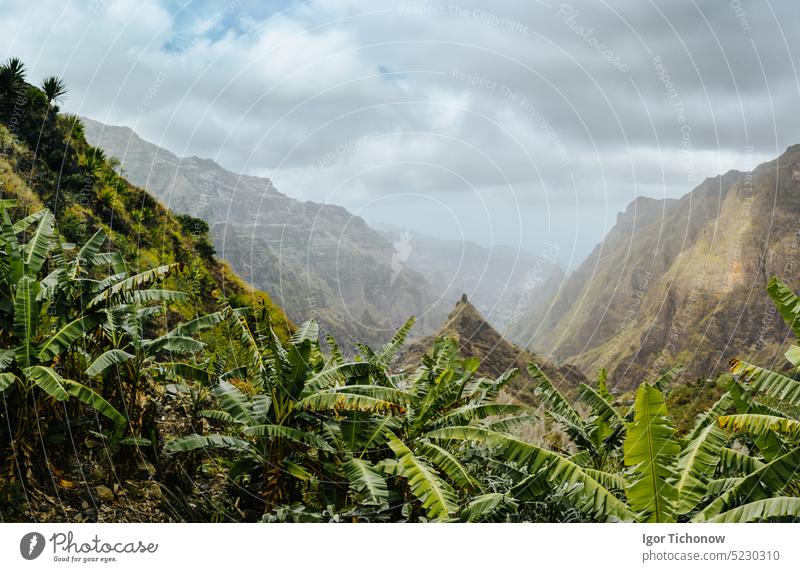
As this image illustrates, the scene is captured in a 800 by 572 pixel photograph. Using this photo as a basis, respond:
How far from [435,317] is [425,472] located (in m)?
11.0

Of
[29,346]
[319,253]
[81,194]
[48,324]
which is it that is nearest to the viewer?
[29,346]

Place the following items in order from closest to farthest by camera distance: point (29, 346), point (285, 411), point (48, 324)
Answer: point (29, 346), point (285, 411), point (48, 324)

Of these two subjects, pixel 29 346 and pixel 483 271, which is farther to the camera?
pixel 483 271

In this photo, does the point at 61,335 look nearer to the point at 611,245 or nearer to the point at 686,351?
the point at 686,351

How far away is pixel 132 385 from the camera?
7.76 metres

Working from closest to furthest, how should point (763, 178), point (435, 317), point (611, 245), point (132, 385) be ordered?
point (132, 385) → point (435, 317) → point (763, 178) → point (611, 245)

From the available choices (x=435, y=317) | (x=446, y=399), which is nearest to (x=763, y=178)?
(x=435, y=317)
